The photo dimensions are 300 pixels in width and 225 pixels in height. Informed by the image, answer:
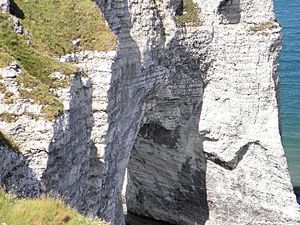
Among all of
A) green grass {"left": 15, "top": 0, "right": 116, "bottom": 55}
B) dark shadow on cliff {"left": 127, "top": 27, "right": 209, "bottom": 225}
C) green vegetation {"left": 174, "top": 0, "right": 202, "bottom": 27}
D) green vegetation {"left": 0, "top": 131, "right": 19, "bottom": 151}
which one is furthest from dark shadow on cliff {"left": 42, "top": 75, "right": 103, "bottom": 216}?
green vegetation {"left": 174, "top": 0, "right": 202, "bottom": 27}

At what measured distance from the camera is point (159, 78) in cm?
2750

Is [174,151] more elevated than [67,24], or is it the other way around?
[67,24]

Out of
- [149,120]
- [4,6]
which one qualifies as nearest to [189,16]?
[149,120]

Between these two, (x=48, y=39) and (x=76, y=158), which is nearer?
(x=76, y=158)

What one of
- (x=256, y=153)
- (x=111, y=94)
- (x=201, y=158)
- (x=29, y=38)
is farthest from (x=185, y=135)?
(x=29, y=38)

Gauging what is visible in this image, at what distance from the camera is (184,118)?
3081 centimetres

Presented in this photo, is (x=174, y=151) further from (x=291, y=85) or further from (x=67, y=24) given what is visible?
(x=291, y=85)

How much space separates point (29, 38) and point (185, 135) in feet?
45.1

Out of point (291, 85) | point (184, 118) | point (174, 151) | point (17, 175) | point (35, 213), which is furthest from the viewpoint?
point (291, 85)

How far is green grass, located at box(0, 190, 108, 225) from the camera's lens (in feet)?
38.0

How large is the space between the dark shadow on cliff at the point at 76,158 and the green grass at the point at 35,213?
4655 mm

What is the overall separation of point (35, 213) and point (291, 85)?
45145 mm

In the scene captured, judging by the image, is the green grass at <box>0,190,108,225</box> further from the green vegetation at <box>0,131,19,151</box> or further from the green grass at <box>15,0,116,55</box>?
the green grass at <box>15,0,116,55</box>

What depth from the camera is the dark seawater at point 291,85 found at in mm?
44625
